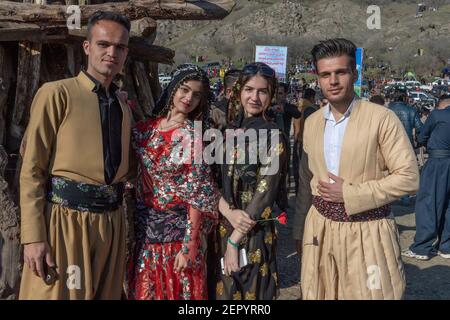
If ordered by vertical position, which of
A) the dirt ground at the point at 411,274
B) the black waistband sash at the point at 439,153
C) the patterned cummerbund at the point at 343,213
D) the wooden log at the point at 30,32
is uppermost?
the wooden log at the point at 30,32

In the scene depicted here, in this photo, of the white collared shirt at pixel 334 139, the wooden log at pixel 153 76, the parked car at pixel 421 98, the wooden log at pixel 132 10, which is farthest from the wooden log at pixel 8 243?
the parked car at pixel 421 98

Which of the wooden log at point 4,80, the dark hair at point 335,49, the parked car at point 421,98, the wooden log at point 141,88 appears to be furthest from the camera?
the parked car at point 421,98

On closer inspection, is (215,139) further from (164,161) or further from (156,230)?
(156,230)

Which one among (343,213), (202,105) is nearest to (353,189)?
(343,213)

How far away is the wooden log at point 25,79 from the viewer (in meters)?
4.35

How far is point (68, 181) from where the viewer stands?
7.63ft

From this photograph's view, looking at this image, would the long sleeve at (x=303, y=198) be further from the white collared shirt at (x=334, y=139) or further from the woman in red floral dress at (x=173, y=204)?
the woman in red floral dress at (x=173, y=204)

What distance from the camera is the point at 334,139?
248 cm

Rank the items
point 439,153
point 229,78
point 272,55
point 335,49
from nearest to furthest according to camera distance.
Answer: point 335,49 < point 229,78 < point 439,153 < point 272,55

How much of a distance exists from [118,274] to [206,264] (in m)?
0.51

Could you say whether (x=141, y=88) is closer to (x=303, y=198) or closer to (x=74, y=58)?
(x=74, y=58)

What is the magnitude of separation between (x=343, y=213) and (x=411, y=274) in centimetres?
335

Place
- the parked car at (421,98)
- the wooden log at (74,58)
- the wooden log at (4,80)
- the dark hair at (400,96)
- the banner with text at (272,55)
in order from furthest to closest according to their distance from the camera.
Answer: the parked car at (421,98), the banner with text at (272,55), the dark hair at (400,96), the wooden log at (74,58), the wooden log at (4,80)
